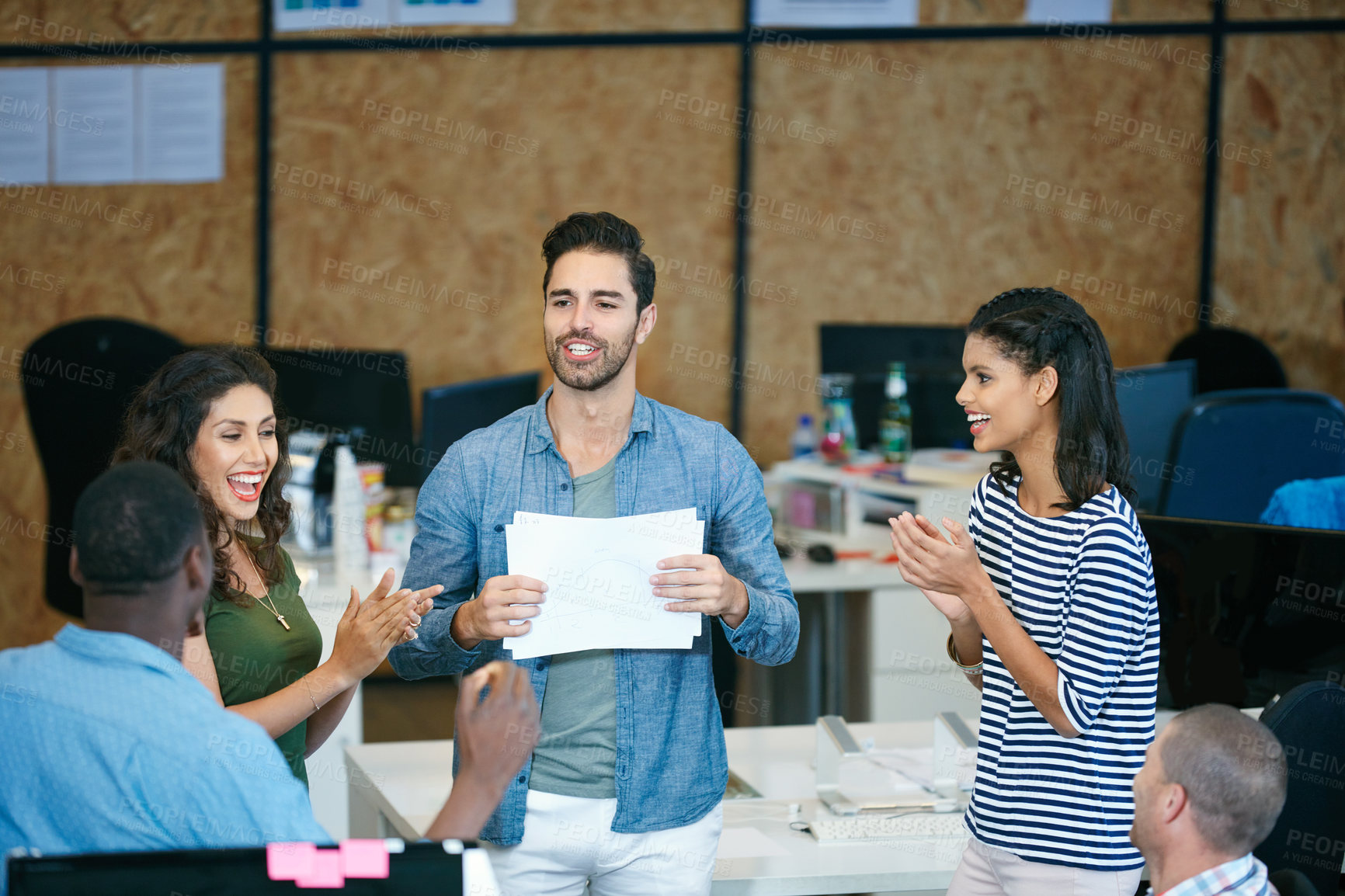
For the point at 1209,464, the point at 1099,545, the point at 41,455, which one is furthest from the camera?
the point at 41,455

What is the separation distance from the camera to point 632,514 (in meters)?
1.73

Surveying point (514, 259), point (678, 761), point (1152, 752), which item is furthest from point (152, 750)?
point (514, 259)

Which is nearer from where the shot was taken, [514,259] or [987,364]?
[987,364]

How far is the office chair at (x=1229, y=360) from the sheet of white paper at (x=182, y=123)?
3.65 m

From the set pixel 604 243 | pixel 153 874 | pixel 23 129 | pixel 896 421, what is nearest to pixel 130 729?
pixel 153 874

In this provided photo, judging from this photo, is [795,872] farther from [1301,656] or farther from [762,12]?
[762,12]

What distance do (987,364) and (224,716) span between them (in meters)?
1.09

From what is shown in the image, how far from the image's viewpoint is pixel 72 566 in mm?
1145

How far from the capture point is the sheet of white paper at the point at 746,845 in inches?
75.7

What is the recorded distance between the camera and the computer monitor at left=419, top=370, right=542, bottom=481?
3.38m

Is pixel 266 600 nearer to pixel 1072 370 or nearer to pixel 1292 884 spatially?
pixel 1072 370

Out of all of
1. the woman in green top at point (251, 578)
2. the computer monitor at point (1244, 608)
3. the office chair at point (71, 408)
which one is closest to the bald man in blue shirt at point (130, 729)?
the woman in green top at point (251, 578)

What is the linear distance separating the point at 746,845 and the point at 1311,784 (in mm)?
865

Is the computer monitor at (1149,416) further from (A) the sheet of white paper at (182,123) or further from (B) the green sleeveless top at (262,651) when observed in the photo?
(A) the sheet of white paper at (182,123)
